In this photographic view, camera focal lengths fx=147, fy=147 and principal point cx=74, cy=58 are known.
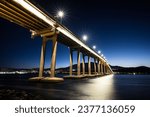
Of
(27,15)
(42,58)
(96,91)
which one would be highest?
(27,15)

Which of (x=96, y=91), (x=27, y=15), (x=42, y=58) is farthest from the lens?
(x=42, y=58)

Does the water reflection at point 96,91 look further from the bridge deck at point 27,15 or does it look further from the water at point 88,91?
the bridge deck at point 27,15

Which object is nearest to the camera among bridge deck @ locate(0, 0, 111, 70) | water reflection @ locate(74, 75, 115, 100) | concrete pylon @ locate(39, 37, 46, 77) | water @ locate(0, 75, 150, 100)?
water @ locate(0, 75, 150, 100)

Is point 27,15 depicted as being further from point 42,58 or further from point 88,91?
point 88,91

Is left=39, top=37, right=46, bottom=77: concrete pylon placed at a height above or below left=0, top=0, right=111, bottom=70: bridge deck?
below

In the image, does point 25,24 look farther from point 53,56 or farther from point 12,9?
point 53,56

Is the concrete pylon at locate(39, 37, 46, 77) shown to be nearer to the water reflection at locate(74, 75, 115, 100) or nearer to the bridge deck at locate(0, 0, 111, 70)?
the bridge deck at locate(0, 0, 111, 70)

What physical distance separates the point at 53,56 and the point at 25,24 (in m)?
7.56

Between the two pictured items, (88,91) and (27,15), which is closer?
(88,91)

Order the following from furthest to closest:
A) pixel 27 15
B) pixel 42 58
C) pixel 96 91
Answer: pixel 42 58 < pixel 27 15 < pixel 96 91

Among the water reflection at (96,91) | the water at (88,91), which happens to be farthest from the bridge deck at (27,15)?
the water reflection at (96,91)

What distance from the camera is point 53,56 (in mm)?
27453

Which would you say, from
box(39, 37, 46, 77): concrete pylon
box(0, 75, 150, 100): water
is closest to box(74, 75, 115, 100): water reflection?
box(0, 75, 150, 100): water

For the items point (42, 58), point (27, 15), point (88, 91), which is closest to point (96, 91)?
point (88, 91)
